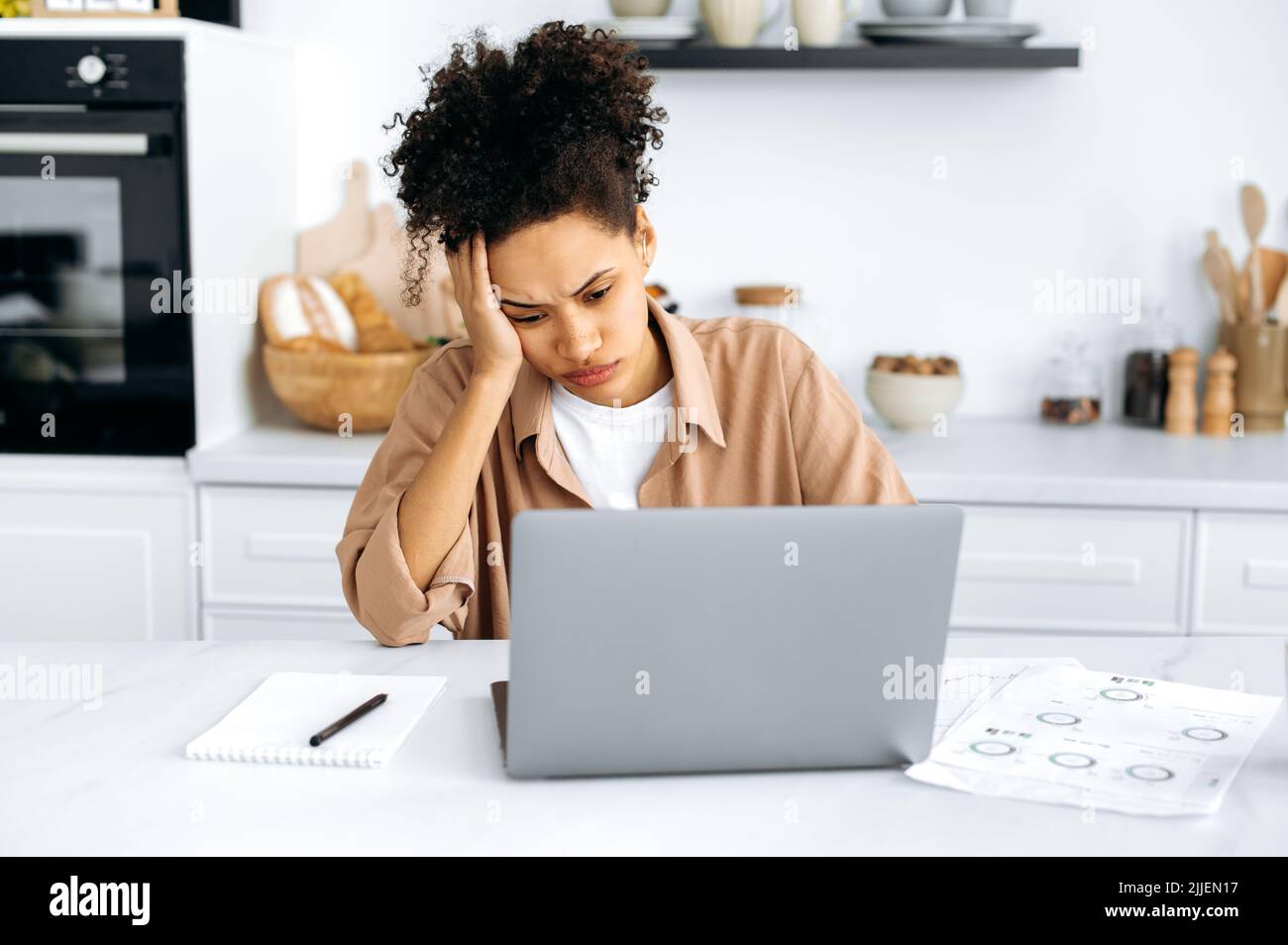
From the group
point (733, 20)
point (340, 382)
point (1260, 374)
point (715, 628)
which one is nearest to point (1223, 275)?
point (1260, 374)

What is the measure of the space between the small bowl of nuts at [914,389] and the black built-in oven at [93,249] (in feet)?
4.29

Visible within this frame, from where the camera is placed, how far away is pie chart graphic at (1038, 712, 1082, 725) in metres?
1.21

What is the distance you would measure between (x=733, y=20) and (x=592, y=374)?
1.38 meters

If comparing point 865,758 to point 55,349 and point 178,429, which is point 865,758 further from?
point 55,349

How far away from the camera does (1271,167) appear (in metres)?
2.82

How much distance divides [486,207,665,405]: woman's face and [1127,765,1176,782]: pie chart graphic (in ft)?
2.24

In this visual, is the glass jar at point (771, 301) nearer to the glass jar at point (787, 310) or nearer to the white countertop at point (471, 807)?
the glass jar at point (787, 310)

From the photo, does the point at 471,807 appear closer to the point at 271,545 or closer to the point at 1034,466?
the point at 271,545

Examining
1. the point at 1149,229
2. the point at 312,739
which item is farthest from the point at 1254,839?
the point at 1149,229

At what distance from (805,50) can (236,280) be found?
1164 mm

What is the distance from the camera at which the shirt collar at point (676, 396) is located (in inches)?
63.9

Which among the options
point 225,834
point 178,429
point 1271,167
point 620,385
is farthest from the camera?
point 1271,167

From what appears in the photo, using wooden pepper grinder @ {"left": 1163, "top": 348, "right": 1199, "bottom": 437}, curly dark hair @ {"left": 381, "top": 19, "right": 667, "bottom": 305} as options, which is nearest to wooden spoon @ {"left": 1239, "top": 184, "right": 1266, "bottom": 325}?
wooden pepper grinder @ {"left": 1163, "top": 348, "right": 1199, "bottom": 437}

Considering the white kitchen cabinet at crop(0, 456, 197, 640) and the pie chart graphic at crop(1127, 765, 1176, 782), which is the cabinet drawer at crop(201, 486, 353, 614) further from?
the pie chart graphic at crop(1127, 765, 1176, 782)
